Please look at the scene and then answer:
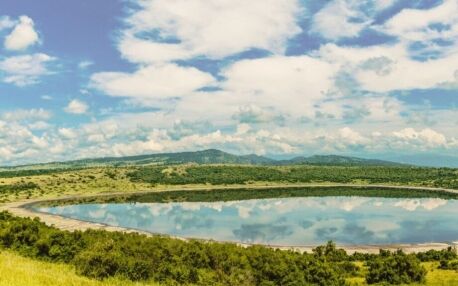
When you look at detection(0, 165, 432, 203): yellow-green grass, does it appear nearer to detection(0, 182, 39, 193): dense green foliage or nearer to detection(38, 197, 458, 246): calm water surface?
detection(0, 182, 39, 193): dense green foliage

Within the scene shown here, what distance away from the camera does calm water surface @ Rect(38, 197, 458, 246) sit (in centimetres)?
7419

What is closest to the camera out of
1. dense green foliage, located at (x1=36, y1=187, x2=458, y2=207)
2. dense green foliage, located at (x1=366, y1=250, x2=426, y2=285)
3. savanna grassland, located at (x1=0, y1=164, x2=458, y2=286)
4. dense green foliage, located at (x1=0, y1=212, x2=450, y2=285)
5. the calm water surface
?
savanna grassland, located at (x1=0, y1=164, x2=458, y2=286)

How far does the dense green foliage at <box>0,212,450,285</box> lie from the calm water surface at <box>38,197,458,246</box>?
37215 millimetres

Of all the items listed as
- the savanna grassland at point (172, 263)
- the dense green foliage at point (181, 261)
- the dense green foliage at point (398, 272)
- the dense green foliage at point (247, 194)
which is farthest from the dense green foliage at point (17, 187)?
the dense green foliage at point (398, 272)

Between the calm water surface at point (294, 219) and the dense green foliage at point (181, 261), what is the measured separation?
37215 millimetres

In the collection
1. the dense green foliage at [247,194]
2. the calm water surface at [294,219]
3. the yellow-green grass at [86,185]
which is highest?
the yellow-green grass at [86,185]

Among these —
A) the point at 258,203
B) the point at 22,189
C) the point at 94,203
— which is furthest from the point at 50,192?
the point at 258,203

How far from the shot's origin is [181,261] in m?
25.7

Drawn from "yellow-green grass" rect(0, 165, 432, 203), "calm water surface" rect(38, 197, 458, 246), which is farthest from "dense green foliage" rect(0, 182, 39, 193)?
"calm water surface" rect(38, 197, 458, 246)

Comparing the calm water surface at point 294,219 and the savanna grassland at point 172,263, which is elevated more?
the savanna grassland at point 172,263

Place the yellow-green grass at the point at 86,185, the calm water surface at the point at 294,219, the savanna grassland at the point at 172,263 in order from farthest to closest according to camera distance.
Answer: the yellow-green grass at the point at 86,185 → the calm water surface at the point at 294,219 → the savanna grassland at the point at 172,263

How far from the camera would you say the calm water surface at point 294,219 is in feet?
243

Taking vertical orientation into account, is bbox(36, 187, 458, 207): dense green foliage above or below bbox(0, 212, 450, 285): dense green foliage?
below

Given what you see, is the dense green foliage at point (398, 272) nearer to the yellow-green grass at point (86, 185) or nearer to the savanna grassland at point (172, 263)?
the savanna grassland at point (172, 263)
